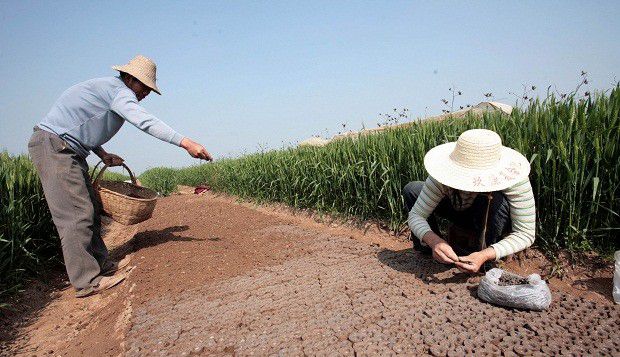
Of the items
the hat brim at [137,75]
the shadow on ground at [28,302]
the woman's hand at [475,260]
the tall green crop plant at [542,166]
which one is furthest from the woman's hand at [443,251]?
the shadow on ground at [28,302]

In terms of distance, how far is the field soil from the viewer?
1.58m

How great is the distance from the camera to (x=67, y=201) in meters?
2.70

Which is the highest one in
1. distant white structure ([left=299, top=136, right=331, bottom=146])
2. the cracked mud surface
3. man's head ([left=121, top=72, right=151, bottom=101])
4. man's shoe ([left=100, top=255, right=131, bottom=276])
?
man's head ([left=121, top=72, right=151, bottom=101])

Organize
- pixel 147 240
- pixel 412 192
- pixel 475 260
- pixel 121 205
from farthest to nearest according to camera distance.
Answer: pixel 147 240 < pixel 121 205 < pixel 412 192 < pixel 475 260

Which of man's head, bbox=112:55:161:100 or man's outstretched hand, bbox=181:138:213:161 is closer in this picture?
man's outstretched hand, bbox=181:138:213:161

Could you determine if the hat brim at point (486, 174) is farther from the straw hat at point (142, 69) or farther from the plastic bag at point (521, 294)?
the straw hat at point (142, 69)

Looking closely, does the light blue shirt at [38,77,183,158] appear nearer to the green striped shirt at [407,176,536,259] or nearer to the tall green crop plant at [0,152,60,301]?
the tall green crop plant at [0,152,60,301]

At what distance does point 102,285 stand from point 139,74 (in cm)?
175

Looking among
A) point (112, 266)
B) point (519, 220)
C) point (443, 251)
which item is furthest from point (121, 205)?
point (519, 220)

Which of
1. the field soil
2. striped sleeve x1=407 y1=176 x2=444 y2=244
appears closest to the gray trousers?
the field soil

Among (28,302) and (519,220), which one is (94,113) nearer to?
(28,302)

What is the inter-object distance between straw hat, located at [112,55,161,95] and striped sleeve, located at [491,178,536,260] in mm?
2752

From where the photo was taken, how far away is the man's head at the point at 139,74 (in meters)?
2.85

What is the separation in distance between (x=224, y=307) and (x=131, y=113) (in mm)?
1656
